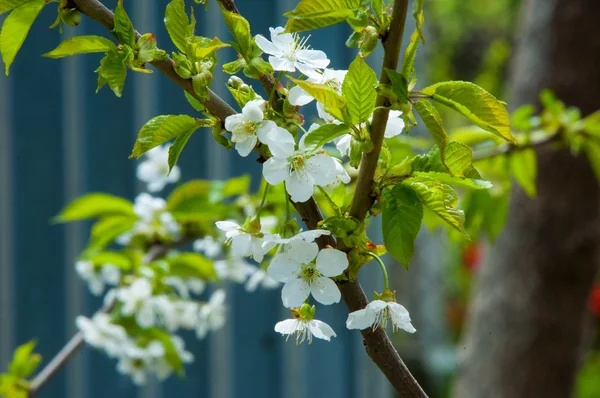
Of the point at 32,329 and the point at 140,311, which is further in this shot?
the point at 32,329

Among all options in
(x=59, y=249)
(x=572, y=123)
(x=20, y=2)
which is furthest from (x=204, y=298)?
(x=20, y=2)

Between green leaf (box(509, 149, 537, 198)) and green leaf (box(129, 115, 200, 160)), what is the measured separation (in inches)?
24.5

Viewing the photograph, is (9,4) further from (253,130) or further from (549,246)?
(549,246)

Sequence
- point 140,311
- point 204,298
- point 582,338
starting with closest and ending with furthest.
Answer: point 140,311, point 582,338, point 204,298

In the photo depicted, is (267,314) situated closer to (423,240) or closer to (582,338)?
(582,338)

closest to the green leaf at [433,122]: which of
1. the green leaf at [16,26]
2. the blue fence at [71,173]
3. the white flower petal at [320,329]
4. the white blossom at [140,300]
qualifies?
the white flower petal at [320,329]

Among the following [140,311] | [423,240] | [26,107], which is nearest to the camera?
[140,311]

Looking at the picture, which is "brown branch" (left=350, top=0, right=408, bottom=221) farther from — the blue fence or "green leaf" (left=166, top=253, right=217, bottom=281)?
the blue fence

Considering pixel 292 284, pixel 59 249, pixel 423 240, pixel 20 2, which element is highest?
pixel 20 2

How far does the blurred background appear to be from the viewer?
158cm

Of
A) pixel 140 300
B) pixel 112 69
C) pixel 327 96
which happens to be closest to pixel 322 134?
pixel 327 96

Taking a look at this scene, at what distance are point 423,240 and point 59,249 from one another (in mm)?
2953

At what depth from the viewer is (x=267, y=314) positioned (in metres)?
2.05

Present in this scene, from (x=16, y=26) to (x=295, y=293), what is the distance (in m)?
0.22
